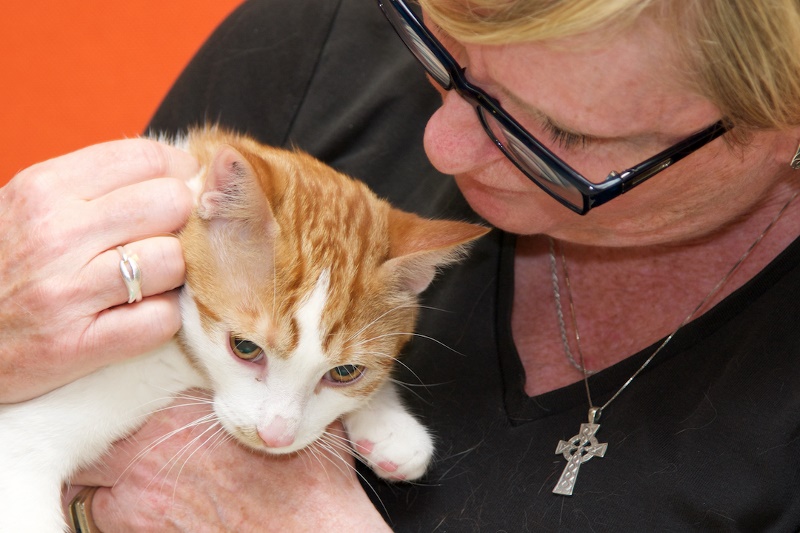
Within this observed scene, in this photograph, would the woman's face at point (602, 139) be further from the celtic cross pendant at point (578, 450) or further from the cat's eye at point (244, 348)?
the cat's eye at point (244, 348)

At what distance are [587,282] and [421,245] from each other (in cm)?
47

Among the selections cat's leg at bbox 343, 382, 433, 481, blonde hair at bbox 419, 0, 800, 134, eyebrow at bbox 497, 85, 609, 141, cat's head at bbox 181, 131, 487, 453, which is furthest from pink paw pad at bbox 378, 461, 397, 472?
blonde hair at bbox 419, 0, 800, 134

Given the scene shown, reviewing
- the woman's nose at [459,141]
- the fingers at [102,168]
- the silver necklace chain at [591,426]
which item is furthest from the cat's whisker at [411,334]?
the fingers at [102,168]

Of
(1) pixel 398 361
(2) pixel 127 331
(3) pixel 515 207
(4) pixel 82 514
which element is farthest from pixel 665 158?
(4) pixel 82 514

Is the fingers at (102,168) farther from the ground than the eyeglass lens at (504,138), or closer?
farther from the ground

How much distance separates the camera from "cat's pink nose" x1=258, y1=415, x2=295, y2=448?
1.41m

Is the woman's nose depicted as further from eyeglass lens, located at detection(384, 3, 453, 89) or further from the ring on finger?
the ring on finger

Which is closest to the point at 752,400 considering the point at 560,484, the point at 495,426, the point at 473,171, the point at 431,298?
the point at 560,484

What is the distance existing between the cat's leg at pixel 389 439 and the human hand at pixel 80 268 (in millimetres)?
448

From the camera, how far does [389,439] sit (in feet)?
5.15

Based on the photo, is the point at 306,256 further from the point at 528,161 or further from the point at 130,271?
the point at 528,161

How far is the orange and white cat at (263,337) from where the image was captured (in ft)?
4.60

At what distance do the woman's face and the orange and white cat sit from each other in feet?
0.44

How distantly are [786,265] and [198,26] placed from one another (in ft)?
7.61
